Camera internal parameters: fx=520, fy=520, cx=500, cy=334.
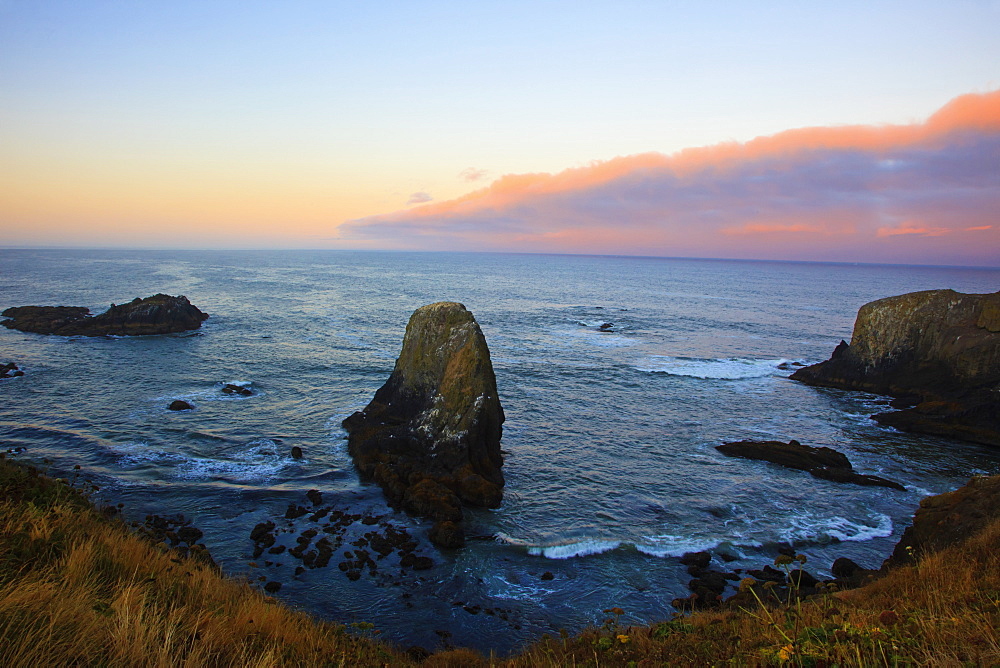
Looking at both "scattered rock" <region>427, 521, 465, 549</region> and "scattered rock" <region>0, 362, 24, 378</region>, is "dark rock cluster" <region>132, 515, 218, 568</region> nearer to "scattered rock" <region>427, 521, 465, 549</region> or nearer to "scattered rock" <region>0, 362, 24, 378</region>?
"scattered rock" <region>427, 521, 465, 549</region>

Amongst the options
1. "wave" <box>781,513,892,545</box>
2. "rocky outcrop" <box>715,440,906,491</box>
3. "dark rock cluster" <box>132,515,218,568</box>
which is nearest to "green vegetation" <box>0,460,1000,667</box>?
"dark rock cluster" <box>132,515,218,568</box>

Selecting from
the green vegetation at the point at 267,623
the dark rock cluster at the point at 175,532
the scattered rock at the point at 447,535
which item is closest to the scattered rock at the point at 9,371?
the dark rock cluster at the point at 175,532

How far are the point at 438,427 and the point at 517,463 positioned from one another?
4.34 metres

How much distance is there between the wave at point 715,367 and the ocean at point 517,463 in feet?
1.16

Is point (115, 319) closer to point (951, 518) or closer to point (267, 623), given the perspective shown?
point (267, 623)

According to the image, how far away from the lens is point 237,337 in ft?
179

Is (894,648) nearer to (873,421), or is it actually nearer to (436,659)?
(436,659)

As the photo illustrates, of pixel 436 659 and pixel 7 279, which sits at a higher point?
pixel 7 279

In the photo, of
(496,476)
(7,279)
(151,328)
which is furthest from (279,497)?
(7,279)

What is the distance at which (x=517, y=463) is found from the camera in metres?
26.0

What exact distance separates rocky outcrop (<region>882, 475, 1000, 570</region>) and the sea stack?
46.2ft

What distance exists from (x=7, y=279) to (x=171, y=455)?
120392mm

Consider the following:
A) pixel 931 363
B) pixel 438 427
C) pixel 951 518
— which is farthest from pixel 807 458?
pixel 931 363

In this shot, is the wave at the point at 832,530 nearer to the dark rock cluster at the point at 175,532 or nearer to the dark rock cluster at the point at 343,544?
the dark rock cluster at the point at 343,544
